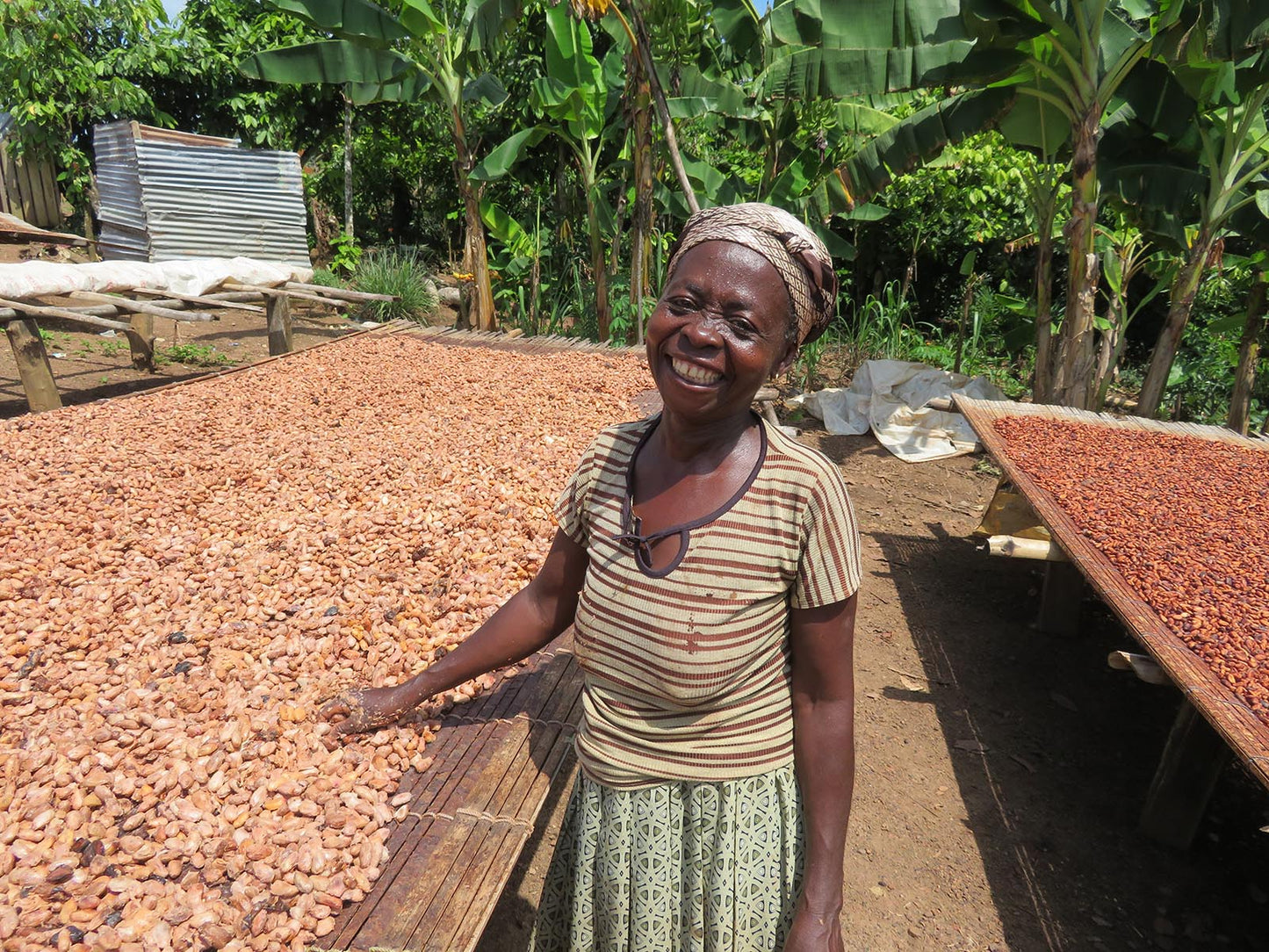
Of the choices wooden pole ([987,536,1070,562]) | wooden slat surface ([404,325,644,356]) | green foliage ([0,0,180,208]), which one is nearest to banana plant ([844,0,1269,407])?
wooden pole ([987,536,1070,562])

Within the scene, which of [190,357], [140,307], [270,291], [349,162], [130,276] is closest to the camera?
[140,307]

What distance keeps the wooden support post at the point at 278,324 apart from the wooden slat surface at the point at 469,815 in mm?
5143

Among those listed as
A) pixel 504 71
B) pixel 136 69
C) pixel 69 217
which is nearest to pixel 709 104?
pixel 504 71

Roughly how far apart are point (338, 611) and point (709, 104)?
5.61 meters

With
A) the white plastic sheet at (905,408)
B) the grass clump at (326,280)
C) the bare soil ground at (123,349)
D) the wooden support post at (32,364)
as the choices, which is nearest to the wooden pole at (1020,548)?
the white plastic sheet at (905,408)

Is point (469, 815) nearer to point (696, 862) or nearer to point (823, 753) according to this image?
point (696, 862)

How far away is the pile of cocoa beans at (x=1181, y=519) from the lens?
2149 mm

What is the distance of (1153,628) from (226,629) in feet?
8.04

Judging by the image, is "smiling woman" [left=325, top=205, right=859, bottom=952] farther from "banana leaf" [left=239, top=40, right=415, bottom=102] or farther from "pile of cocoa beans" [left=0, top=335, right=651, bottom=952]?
"banana leaf" [left=239, top=40, right=415, bottom=102]

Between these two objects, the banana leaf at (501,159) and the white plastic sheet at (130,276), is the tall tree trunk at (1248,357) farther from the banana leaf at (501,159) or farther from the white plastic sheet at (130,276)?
the white plastic sheet at (130,276)

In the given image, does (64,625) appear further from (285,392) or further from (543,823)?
(285,392)

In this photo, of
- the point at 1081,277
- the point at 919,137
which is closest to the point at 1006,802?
the point at 1081,277

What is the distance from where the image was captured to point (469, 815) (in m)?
1.46

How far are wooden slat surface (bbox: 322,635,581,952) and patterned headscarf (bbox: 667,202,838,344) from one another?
100cm
